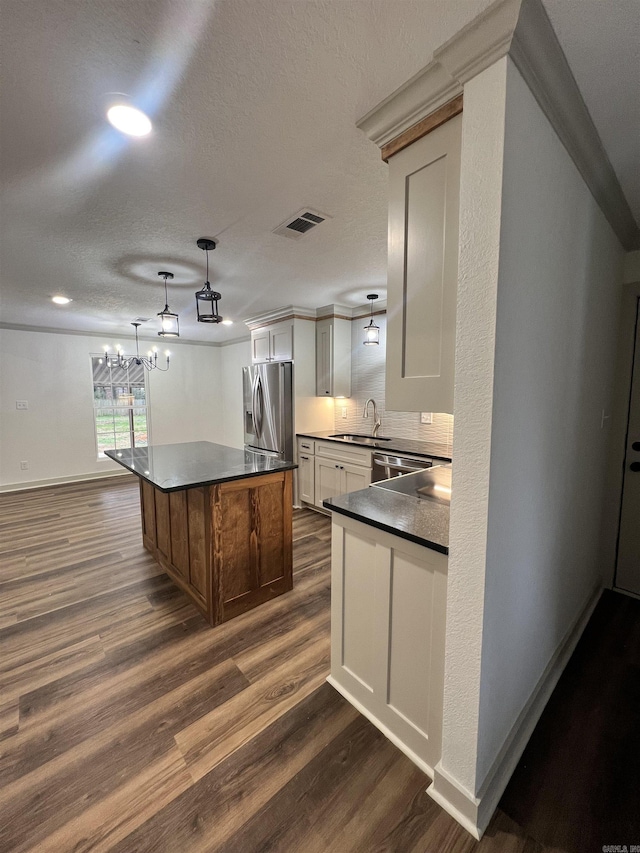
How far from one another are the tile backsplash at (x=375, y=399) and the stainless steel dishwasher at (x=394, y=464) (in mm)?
637

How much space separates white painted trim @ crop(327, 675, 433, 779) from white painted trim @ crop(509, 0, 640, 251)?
7.60 feet

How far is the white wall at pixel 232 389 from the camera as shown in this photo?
6.52m

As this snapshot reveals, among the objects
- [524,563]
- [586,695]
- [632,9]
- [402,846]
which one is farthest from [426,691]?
[632,9]

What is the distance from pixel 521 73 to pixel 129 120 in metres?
1.30

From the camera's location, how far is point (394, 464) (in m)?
3.31

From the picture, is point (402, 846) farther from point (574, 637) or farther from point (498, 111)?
point (498, 111)

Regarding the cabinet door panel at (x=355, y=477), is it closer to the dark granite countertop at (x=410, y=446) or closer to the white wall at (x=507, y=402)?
the dark granite countertop at (x=410, y=446)

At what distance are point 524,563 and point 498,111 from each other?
1.42 meters

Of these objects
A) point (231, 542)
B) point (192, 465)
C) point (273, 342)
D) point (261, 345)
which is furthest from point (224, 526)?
point (261, 345)

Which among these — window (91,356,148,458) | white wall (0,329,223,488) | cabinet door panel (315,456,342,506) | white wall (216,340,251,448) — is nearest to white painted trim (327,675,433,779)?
cabinet door panel (315,456,342,506)

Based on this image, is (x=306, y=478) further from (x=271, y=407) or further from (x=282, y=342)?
(x=282, y=342)

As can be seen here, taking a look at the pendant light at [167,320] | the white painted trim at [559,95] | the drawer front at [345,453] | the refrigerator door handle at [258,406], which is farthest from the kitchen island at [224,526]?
the white painted trim at [559,95]

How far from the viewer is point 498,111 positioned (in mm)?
930

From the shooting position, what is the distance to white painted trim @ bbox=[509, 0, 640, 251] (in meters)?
0.93
